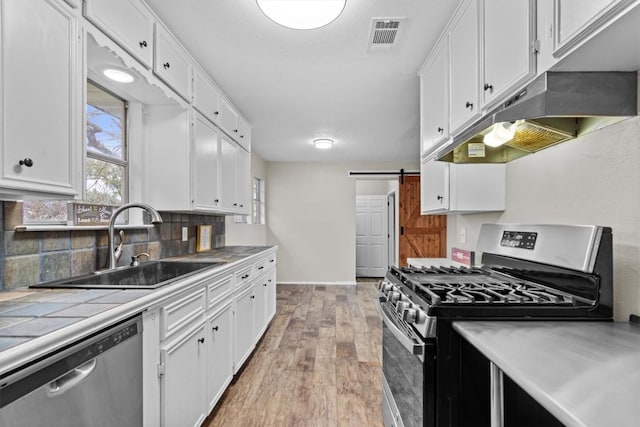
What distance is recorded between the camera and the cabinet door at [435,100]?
2008mm

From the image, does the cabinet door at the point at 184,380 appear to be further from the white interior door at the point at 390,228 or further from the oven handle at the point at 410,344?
the white interior door at the point at 390,228

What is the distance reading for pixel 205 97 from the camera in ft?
8.38

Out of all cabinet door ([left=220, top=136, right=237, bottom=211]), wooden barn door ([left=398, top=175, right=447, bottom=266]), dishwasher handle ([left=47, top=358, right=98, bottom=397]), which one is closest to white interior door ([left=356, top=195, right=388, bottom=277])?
wooden barn door ([left=398, top=175, right=447, bottom=266])

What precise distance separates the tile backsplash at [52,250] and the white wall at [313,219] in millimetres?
3912

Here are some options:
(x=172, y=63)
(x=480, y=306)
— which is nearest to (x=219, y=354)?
(x=480, y=306)

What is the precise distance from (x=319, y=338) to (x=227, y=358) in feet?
4.30

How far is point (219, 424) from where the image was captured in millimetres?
1916

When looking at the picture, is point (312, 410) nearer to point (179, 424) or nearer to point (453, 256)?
point (179, 424)

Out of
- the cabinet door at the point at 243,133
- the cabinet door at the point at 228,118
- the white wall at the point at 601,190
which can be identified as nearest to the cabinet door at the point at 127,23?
the cabinet door at the point at 228,118

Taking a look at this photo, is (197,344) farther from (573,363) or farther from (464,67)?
(464,67)

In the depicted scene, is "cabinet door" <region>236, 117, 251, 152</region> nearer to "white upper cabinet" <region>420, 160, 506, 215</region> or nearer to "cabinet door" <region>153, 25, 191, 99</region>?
"cabinet door" <region>153, 25, 191, 99</region>

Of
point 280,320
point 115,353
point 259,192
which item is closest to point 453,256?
point 280,320

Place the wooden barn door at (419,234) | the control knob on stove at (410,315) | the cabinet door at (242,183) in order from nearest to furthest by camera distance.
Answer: the control knob on stove at (410,315), the cabinet door at (242,183), the wooden barn door at (419,234)

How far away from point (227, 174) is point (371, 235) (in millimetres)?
4576
